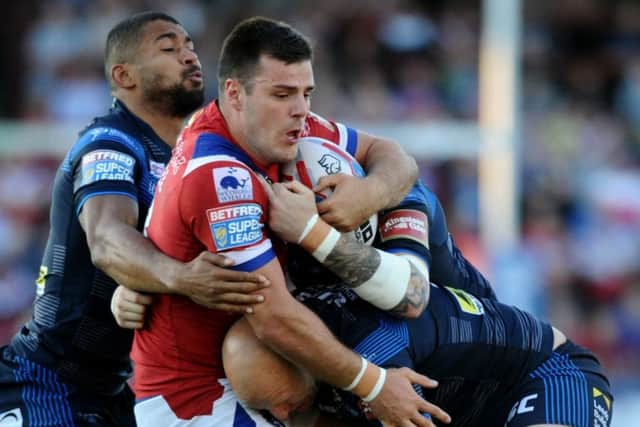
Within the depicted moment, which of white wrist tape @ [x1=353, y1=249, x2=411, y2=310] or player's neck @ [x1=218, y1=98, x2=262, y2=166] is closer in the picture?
white wrist tape @ [x1=353, y1=249, x2=411, y2=310]

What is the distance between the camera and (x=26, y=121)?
13.5 meters

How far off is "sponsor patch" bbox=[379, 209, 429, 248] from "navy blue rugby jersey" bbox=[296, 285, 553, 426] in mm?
242

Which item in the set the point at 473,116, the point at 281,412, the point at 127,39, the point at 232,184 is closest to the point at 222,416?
the point at 281,412

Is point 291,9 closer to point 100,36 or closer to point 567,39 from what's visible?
point 100,36

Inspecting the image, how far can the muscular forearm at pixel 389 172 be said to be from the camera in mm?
5082

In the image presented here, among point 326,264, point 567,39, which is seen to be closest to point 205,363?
point 326,264

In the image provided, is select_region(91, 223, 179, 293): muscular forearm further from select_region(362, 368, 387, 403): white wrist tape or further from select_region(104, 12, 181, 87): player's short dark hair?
select_region(104, 12, 181, 87): player's short dark hair

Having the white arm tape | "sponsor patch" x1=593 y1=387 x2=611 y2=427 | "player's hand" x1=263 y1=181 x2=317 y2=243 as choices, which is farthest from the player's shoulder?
"sponsor patch" x1=593 y1=387 x2=611 y2=427

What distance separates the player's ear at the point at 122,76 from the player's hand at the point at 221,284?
1.64 m

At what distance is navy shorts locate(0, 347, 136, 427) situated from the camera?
19.0 feet

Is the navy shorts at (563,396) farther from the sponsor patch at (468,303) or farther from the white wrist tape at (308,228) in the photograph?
the white wrist tape at (308,228)

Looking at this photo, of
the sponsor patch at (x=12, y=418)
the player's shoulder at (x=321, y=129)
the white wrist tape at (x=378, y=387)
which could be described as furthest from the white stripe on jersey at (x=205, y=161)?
the sponsor patch at (x=12, y=418)

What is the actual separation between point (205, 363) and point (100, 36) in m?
9.14

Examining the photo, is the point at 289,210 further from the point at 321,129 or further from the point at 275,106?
the point at 321,129
